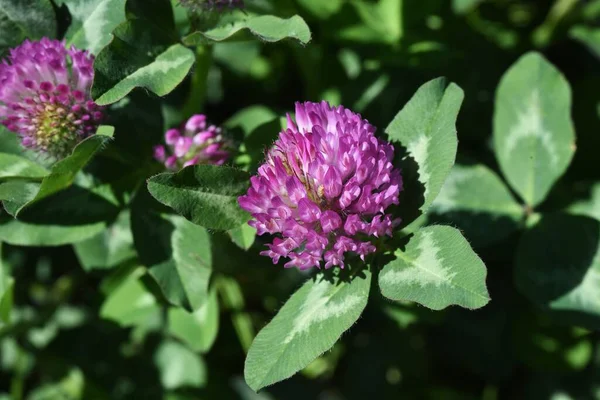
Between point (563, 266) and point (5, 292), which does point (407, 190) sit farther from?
point (5, 292)

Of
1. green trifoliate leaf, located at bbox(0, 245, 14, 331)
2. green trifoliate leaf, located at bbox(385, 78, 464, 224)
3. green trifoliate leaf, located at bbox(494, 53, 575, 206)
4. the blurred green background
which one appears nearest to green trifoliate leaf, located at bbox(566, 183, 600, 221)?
the blurred green background

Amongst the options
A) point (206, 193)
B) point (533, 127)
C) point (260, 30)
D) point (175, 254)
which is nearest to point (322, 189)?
point (206, 193)

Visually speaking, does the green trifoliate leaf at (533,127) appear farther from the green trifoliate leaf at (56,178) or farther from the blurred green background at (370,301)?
the green trifoliate leaf at (56,178)

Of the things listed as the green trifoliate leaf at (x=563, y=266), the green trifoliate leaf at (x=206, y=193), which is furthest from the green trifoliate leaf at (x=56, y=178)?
the green trifoliate leaf at (x=563, y=266)

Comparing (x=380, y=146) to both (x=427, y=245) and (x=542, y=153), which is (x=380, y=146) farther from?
(x=542, y=153)

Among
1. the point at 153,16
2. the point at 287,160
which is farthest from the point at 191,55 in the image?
the point at 287,160

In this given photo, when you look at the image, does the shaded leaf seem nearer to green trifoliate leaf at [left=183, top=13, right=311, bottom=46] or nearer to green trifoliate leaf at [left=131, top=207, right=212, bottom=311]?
green trifoliate leaf at [left=131, top=207, right=212, bottom=311]
